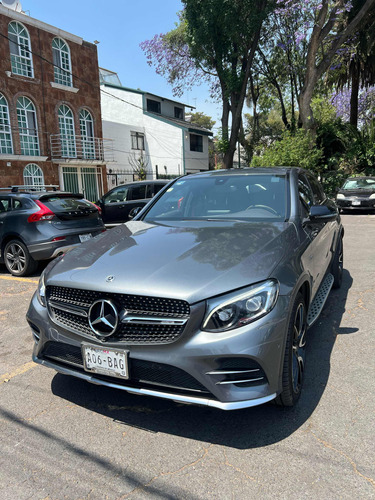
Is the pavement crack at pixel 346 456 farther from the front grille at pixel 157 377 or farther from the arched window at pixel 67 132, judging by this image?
the arched window at pixel 67 132

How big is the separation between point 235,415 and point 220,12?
2048 cm

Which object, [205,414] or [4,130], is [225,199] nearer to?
[205,414]

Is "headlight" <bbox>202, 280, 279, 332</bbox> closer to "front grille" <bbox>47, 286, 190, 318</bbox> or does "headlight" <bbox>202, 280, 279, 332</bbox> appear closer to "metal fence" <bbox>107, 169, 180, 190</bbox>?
"front grille" <bbox>47, 286, 190, 318</bbox>

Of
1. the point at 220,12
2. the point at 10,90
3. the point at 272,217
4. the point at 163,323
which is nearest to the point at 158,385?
the point at 163,323

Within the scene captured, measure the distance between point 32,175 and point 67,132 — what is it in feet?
11.4

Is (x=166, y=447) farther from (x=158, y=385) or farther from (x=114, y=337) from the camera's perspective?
(x=114, y=337)

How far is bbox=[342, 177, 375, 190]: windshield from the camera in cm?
1444

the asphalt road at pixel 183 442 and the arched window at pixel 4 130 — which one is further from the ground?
the arched window at pixel 4 130

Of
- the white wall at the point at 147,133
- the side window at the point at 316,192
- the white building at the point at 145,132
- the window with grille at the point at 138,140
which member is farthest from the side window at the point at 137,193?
the window with grille at the point at 138,140

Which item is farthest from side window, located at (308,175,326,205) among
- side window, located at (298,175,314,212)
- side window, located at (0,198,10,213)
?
side window, located at (0,198,10,213)

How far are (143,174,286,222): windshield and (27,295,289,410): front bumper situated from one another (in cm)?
143

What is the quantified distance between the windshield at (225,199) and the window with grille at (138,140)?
25632 millimetres

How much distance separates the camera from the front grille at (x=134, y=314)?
83.7 inches

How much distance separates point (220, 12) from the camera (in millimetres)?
18375
